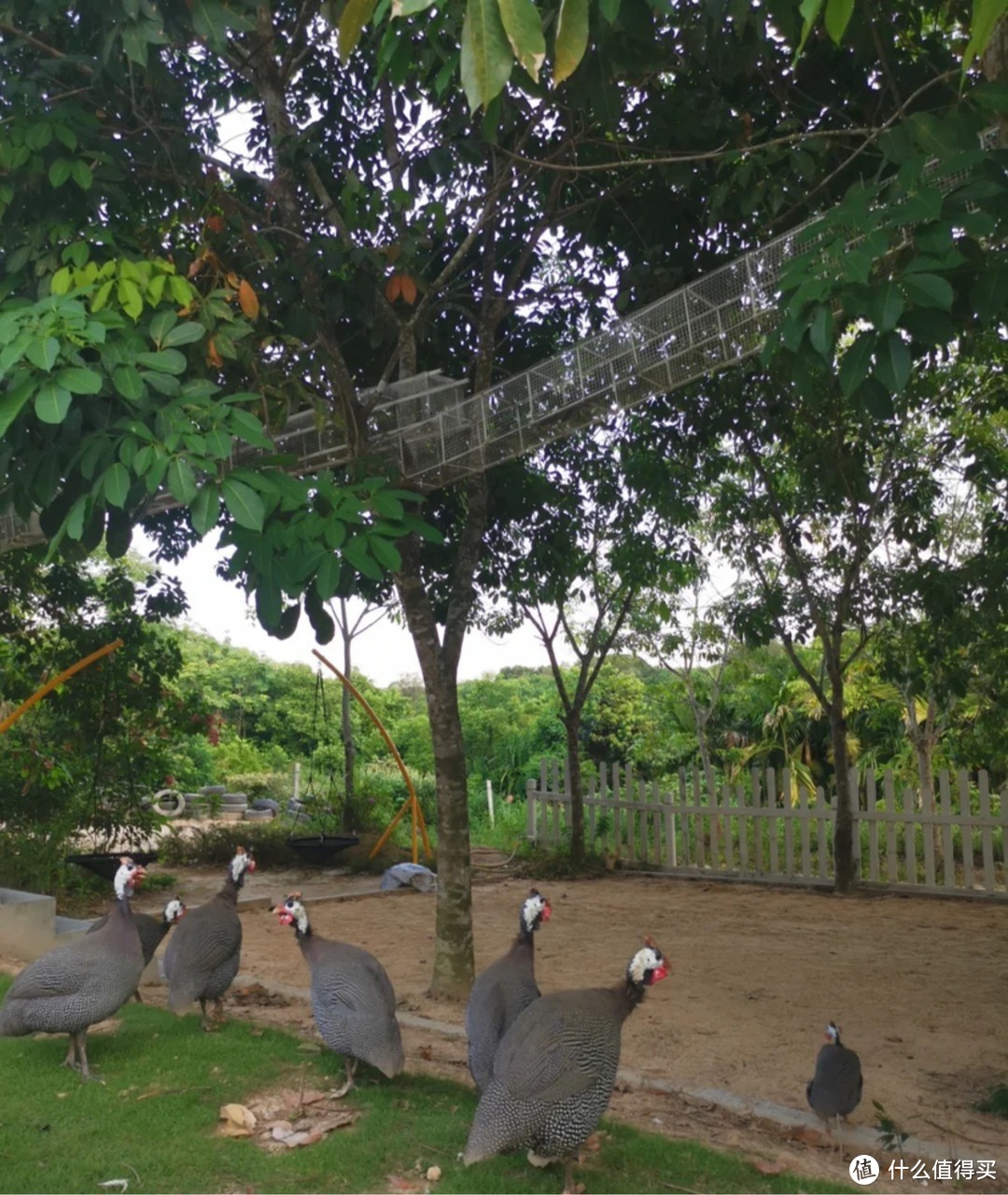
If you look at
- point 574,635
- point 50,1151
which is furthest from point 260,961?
point 574,635

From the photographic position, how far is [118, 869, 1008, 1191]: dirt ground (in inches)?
189

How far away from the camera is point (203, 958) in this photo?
5746 millimetres

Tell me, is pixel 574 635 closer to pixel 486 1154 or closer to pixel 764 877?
pixel 764 877

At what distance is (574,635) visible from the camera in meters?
14.1

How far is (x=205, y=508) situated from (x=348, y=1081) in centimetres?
256

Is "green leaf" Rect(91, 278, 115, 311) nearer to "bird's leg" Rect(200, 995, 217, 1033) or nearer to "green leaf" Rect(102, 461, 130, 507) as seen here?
"green leaf" Rect(102, 461, 130, 507)

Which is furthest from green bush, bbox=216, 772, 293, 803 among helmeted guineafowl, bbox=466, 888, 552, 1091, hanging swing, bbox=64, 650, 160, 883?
helmeted guineafowl, bbox=466, 888, 552, 1091

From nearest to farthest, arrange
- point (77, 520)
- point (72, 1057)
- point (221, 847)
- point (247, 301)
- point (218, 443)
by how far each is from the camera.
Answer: point (77, 520)
point (218, 443)
point (72, 1057)
point (247, 301)
point (221, 847)

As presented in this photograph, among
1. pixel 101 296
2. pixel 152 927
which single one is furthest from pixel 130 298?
pixel 152 927

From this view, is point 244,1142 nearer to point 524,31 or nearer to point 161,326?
point 161,326

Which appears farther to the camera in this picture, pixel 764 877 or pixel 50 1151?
pixel 764 877

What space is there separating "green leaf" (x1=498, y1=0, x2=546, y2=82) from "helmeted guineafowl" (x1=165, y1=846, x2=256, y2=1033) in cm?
503

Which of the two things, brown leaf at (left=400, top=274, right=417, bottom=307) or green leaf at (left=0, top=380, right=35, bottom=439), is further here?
brown leaf at (left=400, top=274, right=417, bottom=307)

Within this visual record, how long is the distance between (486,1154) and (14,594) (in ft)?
25.8
